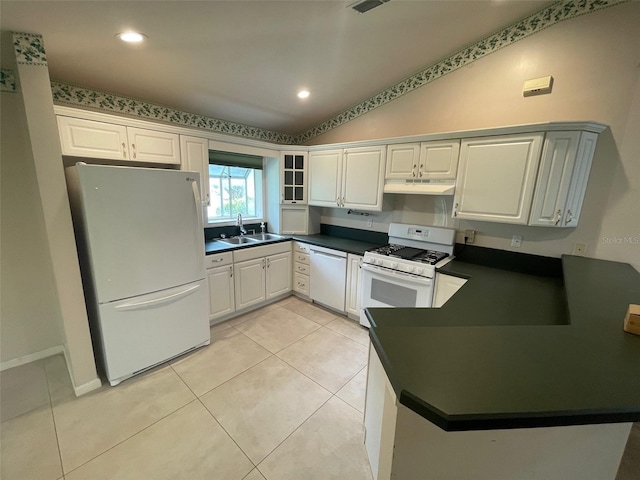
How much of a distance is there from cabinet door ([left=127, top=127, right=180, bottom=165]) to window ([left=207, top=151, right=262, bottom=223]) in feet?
1.92

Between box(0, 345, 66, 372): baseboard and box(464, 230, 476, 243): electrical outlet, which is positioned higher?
box(464, 230, 476, 243): electrical outlet

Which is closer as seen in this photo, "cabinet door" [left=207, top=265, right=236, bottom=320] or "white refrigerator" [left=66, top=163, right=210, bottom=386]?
"white refrigerator" [left=66, top=163, right=210, bottom=386]

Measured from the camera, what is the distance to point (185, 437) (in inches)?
65.7

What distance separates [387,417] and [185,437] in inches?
57.8

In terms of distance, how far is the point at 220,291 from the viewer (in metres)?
2.90

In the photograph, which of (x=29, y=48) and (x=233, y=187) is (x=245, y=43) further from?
(x=233, y=187)

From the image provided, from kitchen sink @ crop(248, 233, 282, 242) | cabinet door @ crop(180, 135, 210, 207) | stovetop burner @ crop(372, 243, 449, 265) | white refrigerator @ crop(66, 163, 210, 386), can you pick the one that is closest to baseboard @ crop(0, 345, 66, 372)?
white refrigerator @ crop(66, 163, 210, 386)

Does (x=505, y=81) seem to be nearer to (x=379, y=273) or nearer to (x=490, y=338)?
(x=379, y=273)

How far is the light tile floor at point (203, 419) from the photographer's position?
4.90ft

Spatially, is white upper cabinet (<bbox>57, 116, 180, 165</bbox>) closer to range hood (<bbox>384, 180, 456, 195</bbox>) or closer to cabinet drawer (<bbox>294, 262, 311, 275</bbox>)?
cabinet drawer (<bbox>294, 262, 311, 275</bbox>)

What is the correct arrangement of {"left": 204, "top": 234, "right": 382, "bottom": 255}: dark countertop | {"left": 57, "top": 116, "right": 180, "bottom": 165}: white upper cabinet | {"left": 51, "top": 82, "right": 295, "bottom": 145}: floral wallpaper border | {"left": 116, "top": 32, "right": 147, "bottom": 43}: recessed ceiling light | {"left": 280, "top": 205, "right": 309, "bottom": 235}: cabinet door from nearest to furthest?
1. {"left": 116, "top": 32, "right": 147, "bottom": 43}: recessed ceiling light
2. {"left": 57, "top": 116, "right": 180, "bottom": 165}: white upper cabinet
3. {"left": 51, "top": 82, "right": 295, "bottom": 145}: floral wallpaper border
4. {"left": 204, "top": 234, "right": 382, "bottom": 255}: dark countertop
5. {"left": 280, "top": 205, "right": 309, "bottom": 235}: cabinet door

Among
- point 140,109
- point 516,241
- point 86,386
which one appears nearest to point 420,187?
point 516,241

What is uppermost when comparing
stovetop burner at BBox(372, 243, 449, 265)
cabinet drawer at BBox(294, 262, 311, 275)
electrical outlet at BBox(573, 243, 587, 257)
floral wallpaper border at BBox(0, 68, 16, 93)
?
floral wallpaper border at BBox(0, 68, 16, 93)

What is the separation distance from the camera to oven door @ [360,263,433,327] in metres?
2.43
